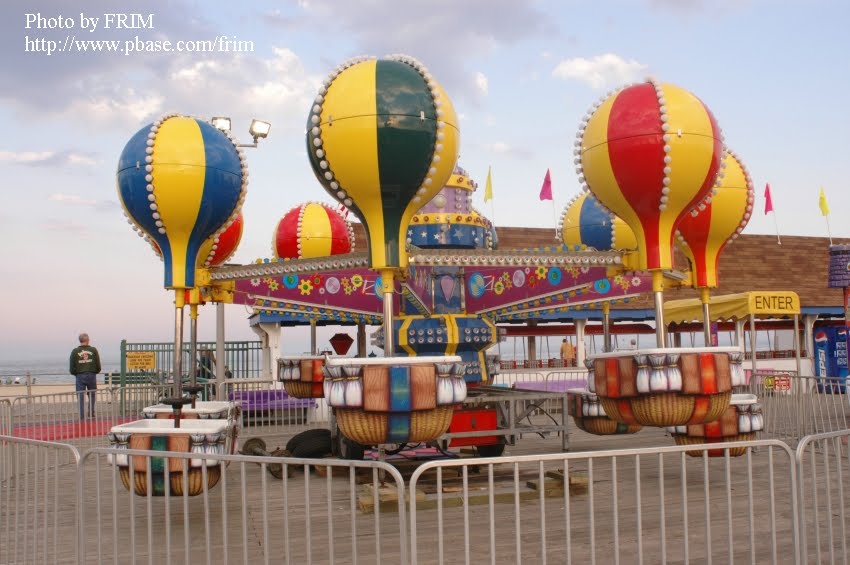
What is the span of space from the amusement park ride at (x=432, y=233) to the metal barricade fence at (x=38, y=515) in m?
0.86

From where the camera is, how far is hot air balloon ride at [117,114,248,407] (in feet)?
23.6

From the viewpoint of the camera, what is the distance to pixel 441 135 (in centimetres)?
638

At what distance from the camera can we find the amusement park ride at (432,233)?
6176 millimetres

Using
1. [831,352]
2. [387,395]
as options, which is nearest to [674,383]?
[387,395]

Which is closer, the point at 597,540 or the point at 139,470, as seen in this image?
the point at 597,540

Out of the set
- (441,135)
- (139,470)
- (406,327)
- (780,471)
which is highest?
(441,135)

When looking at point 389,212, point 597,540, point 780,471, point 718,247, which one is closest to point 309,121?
point 389,212

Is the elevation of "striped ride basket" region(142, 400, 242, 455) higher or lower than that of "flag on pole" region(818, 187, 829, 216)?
lower

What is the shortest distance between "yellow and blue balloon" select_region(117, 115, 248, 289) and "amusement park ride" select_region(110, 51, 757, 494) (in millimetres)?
13

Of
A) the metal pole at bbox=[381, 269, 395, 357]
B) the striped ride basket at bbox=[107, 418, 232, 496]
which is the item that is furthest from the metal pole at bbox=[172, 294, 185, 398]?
the metal pole at bbox=[381, 269, 395, 357]

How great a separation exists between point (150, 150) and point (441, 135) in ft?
9.00

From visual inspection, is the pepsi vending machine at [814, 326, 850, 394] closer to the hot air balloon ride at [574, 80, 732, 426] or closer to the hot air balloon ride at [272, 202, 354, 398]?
the hot air balloon ride at [272, 202, 354, 398]

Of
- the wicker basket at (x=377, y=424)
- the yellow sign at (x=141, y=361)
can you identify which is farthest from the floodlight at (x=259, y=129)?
the yellow sign at (x=141, y=361)

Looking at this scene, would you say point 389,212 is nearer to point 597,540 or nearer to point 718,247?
point 597,540
